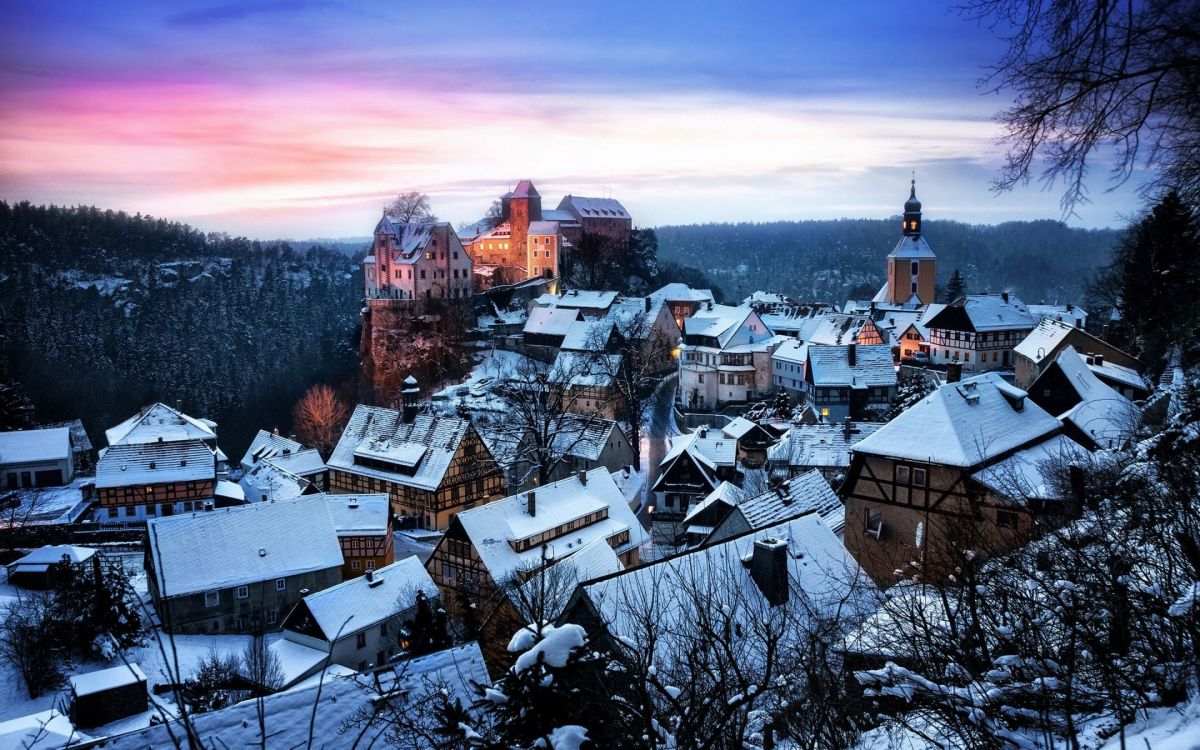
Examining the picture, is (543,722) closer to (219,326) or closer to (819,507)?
(819,507)

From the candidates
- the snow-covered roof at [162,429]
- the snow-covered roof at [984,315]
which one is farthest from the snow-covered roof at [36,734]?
the snow-covered roof at [984,315]

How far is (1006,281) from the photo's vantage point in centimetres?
14838

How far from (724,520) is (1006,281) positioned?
145 meters

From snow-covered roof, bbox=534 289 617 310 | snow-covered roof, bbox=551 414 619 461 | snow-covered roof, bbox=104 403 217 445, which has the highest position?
snow-covered roof, bbox=534 289 617 310

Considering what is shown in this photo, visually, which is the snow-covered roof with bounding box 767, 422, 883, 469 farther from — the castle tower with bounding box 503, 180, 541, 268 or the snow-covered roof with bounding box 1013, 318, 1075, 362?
the castle tower with bounding box 503, 180, 541, 268

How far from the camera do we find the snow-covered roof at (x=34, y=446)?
140 feet

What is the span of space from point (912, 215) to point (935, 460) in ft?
191

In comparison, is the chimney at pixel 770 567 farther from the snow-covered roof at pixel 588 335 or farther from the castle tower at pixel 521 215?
the castle tower at pixel 521 215

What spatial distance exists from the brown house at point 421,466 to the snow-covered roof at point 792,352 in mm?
21510

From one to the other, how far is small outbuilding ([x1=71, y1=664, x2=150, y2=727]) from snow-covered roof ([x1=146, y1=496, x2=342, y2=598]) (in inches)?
501

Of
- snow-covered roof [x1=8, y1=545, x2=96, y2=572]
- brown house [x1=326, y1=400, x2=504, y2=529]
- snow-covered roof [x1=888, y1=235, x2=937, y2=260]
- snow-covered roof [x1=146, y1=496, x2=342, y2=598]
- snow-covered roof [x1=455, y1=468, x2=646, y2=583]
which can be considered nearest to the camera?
snow-covered roof [x1=455, y1=468, x2=646, y2=583]

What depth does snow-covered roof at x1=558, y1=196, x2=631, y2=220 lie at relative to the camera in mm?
96875

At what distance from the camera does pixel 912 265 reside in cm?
7162

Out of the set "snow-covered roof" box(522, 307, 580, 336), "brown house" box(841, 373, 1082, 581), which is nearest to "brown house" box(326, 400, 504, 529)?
"brown house" box(841, 373, 1082, 581)
